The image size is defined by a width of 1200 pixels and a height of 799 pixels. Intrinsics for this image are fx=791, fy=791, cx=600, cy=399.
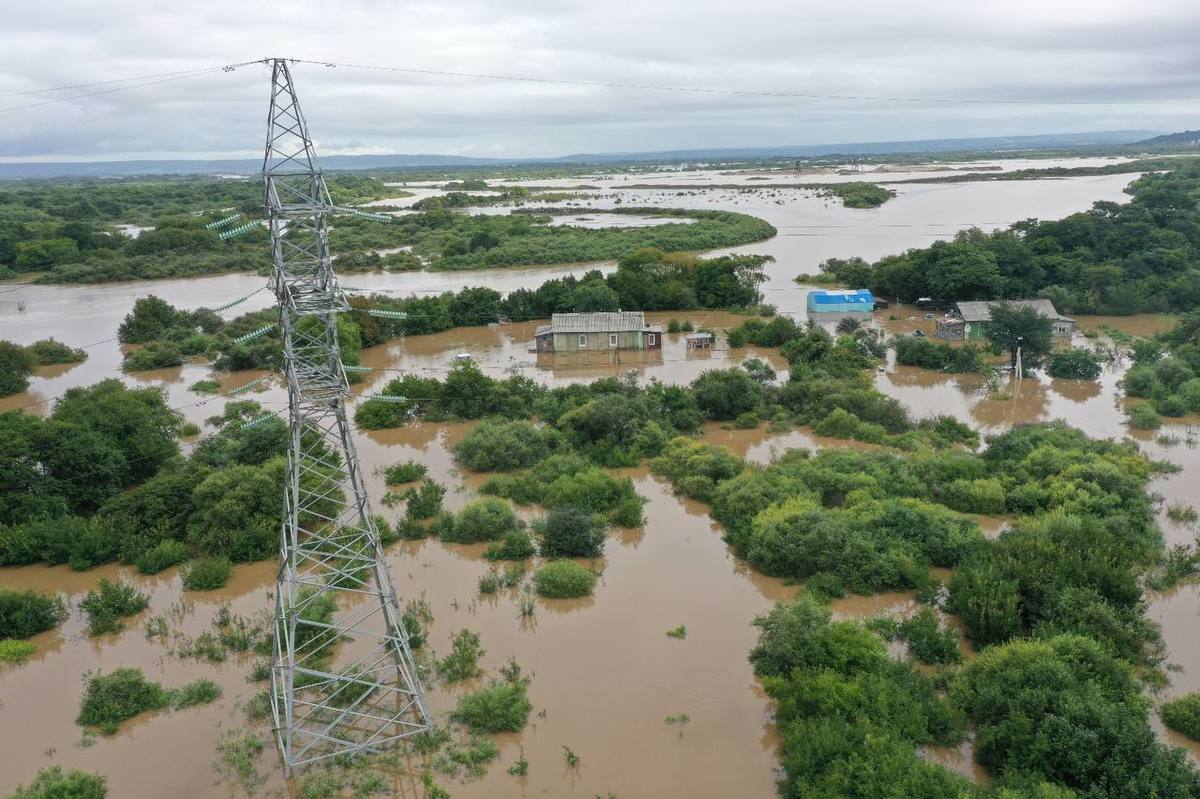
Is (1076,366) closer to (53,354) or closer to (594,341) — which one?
(594,341)

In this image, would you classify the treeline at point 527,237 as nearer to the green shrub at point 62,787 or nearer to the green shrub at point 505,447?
the green shrub at point 505,447

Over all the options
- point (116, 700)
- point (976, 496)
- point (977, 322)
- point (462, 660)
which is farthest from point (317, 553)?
point (977, 322)

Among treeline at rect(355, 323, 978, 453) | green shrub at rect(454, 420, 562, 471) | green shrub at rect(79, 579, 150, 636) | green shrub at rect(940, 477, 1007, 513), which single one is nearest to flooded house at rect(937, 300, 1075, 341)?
treeline at rect(355, 323, 978, 453)

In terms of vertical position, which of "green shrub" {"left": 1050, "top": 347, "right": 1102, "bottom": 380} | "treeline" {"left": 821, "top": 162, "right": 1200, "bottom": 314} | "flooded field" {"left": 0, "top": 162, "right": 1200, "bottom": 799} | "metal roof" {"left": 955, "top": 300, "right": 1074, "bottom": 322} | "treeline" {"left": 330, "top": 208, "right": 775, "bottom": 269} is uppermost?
"treeline" {"left": 330, "top": 208, "right": 775, "bottom": 269}

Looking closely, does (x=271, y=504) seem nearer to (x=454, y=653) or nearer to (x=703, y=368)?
(x=454, y=653)

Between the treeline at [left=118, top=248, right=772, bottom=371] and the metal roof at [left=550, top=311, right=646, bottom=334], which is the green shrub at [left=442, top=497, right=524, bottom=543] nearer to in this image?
the metal roof at [left=550, top=311, right=646, bottom=334]

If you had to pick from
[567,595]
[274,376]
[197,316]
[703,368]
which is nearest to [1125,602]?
[567,595]
